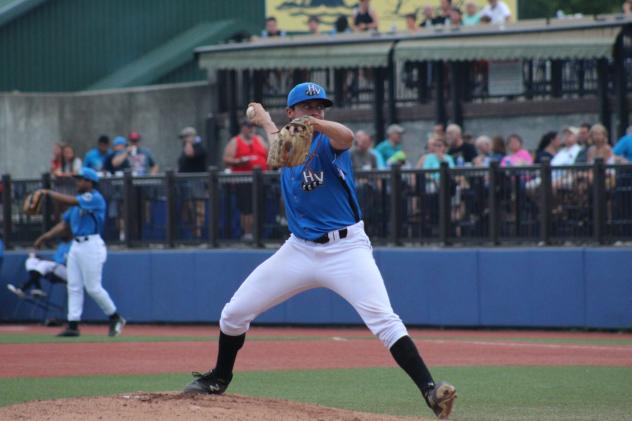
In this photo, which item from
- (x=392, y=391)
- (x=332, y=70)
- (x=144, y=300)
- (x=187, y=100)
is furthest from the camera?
(x=187, y=100)

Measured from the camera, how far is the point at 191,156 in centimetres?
2014

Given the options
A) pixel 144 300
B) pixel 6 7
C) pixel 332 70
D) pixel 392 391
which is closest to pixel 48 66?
pixel 6 7

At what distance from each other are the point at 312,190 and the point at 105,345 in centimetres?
728

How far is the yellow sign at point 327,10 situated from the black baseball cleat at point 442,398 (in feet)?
57.5

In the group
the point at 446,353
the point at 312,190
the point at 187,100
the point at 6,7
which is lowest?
the point at 446,353

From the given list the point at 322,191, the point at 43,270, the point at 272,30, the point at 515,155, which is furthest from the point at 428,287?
the point at 322,191

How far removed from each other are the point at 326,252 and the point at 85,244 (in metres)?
8.31

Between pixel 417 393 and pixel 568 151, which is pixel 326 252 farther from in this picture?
pixel 568 151

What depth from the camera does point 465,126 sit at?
21.0 m

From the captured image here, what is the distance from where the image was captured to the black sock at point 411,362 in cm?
792

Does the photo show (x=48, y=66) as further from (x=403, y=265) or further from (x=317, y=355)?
(x=317, y=355)

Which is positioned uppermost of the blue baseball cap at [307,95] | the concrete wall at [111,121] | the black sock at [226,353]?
the concrete wall at [111,121]

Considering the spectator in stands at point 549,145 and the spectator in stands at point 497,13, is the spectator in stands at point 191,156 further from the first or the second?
the spectator in stands at point 549,145

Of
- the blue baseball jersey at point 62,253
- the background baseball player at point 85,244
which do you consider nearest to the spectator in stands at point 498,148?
the background baseball player at point 85,244
